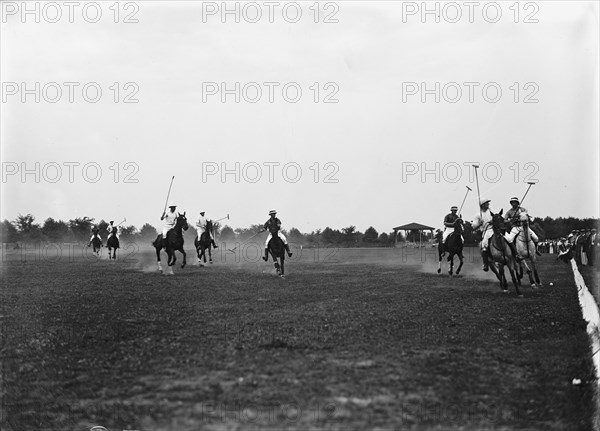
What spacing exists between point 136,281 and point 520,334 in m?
9.18

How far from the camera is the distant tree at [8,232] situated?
9.42m

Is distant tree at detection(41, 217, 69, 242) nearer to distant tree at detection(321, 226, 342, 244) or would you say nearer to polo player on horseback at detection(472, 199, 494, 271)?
distant tree at detection(321, 226, 342, 244)

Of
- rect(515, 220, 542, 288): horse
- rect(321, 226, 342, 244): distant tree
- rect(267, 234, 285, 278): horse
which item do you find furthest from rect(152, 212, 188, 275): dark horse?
rect(515, 220, 542, 288): horse

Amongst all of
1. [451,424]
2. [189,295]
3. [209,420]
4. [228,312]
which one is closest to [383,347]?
[451,424]

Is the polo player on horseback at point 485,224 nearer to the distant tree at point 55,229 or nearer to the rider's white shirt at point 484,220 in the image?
the rider's white shirt at point 484,220

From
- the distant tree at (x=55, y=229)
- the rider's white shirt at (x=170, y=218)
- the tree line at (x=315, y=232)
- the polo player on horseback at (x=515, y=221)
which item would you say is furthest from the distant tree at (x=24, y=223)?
the polo player on horseback at (x=515, y=221)

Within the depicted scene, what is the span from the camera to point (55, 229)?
11.8m

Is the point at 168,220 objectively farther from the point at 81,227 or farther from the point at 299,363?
the point at 299,363

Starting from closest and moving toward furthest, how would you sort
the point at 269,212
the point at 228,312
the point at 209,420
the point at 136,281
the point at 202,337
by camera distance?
the point at 209,420 → the point at 202,337 → the point at 228,312 → the point at 269,212 → the point at 136,281

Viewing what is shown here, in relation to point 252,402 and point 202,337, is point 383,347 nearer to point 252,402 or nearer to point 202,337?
point 252,402

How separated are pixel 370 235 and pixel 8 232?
21.5ft

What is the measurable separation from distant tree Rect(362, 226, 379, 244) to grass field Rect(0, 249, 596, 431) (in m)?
0.73

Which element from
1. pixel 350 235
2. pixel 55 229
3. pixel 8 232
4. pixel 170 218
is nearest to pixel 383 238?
pixel 350 235

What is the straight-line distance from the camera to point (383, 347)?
20.5 ft
